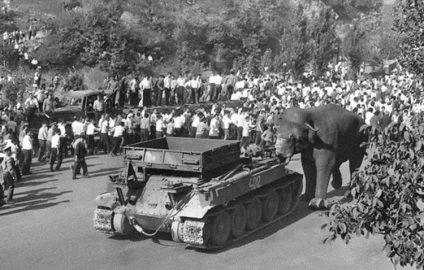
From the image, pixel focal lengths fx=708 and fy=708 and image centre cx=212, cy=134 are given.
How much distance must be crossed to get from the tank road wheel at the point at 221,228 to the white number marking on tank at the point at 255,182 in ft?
3.52

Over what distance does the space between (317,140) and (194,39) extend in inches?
1202

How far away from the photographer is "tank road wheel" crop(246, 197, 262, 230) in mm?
16531

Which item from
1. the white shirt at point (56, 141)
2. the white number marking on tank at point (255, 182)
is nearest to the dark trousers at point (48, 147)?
the white shirt at point (56, 141)

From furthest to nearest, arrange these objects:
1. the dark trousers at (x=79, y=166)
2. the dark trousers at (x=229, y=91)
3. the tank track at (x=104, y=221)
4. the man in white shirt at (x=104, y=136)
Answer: the dark trousers at (x=229, y=91) → the man in white shirt at (x=104, y=136) → the dark trousers at (x=79, y=166) → the tank track at (x=104, y=221)

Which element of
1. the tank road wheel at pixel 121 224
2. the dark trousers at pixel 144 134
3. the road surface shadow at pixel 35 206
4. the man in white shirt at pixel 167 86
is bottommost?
the road surface shadow at pixel 35 206

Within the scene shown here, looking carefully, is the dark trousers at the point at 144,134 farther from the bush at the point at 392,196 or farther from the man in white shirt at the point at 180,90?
the bush at the point at 392,196

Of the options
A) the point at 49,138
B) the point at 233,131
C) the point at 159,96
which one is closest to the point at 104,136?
the point at 49,138

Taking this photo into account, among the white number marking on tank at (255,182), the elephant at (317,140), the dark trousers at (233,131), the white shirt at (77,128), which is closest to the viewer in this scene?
the white number marking on tank at (255,182)

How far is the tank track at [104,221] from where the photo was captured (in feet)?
51.4

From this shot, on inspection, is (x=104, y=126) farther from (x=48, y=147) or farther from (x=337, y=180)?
(x=337, y=180)

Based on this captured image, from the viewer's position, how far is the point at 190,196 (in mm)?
15164

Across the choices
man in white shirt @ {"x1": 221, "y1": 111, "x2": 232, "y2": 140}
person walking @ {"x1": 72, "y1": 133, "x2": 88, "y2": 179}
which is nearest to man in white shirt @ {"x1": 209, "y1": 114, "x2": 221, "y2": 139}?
man in white shirt @ {"x1": 221, "y1": 111, "x2": 232, "y2": 140}

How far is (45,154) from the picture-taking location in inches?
995

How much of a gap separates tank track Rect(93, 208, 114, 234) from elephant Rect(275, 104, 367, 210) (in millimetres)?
4588
